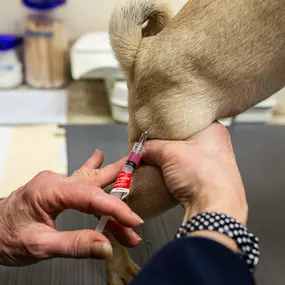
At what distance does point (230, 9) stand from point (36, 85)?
991mm

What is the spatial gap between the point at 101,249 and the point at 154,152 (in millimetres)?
265

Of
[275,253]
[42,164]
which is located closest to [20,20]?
[42,164]

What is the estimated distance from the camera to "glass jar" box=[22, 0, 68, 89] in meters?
1.52

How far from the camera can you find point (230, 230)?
541 mm

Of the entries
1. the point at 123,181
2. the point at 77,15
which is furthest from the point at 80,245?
the point at 77,15

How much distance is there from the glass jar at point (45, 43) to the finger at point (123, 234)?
1.01m

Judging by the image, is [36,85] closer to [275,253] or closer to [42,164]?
[42,164]

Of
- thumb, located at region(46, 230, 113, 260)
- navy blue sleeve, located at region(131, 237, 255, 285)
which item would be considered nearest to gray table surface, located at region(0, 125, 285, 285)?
thumb, located at region(46, 230, 113, 260)

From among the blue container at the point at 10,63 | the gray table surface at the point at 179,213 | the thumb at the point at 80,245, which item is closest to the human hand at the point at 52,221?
the thumb at the point at 80,245

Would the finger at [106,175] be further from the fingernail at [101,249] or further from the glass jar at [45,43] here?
the glass jar at [45,43]

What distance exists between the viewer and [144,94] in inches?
32.1

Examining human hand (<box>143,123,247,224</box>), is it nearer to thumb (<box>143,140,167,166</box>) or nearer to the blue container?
thumb (<box>143,140,167,166</box>)

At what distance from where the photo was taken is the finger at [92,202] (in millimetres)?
582

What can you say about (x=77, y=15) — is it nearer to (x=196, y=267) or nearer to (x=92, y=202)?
(x=92, y=202)
